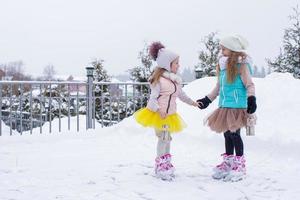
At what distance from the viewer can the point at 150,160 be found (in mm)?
5078

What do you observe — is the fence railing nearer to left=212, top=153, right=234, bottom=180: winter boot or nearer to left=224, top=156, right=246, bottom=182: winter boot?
left=212, top=153, right=234, bottom=180: winter boot

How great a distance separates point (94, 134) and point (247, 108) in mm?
3749

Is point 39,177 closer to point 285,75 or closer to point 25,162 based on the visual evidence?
point 25,162

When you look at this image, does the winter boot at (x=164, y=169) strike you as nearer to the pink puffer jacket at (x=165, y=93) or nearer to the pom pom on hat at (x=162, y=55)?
the pink puffer jacket at (x=165, y=93)

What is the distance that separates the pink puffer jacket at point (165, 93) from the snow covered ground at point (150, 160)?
68 cm

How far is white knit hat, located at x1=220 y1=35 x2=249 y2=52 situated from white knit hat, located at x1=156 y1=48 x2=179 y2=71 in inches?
19.8

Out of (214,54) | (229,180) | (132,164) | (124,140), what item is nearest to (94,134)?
(124,140)

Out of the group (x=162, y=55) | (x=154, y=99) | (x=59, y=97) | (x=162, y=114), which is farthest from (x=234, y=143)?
(x=59, y=97)

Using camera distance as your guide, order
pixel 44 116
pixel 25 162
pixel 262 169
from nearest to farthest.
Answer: pixel 262 169 < pixel 25 162 < pixel 44 116

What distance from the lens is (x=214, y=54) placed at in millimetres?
21812

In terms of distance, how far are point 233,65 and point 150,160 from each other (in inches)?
64.4

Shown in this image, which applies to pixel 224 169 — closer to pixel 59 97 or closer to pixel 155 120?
pixel 155 120

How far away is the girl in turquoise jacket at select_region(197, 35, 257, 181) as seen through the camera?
4059 mm

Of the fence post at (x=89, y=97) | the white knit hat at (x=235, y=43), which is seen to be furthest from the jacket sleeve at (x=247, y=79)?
the fence post at (x=89, y=97)
